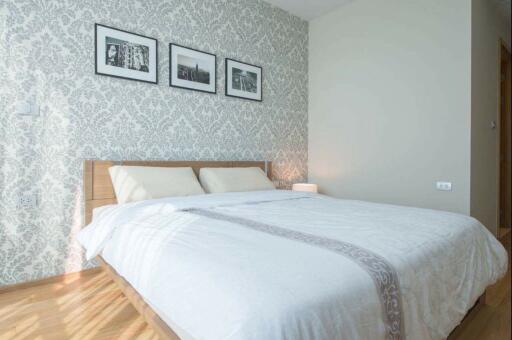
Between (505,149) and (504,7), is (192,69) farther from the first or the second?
(505,149)

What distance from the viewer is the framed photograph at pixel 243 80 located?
3.36m

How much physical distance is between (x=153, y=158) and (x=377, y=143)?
235 centimetres

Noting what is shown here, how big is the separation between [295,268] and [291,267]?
1 centimetres

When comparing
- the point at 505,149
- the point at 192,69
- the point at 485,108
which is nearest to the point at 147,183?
the point at 192,69

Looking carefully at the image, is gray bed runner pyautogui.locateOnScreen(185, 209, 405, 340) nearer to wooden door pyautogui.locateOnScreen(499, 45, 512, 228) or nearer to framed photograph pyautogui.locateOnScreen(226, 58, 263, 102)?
framed photograph pyautogui.locateOnScreen(226, 58, 263, 102)

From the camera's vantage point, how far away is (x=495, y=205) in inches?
144

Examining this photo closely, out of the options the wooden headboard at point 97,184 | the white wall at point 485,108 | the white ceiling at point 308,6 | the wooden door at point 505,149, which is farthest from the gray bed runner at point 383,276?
the wooden door at point 505,149

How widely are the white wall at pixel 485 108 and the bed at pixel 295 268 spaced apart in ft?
4.84

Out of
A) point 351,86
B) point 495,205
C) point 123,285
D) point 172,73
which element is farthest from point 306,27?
point 123,285

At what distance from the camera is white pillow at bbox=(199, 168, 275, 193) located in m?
2.83

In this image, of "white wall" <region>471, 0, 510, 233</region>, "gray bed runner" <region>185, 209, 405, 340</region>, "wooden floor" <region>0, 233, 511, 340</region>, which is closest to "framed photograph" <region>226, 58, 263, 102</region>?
"white wall" <region>471, 0, 510, 233</region>

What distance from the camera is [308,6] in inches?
149

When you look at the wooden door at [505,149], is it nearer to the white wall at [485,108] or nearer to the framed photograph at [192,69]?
the white wall at [485,108]

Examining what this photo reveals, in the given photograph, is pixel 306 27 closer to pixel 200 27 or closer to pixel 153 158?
pixel 200 27
